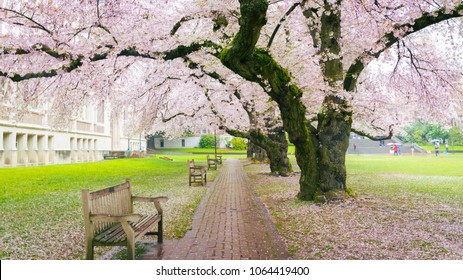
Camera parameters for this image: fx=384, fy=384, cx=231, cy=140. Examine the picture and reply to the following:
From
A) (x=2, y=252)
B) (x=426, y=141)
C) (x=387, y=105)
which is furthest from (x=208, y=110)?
(x=426, y=141)

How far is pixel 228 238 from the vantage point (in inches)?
274

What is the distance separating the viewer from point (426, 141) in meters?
96.1

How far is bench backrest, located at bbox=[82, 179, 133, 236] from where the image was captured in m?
5.14

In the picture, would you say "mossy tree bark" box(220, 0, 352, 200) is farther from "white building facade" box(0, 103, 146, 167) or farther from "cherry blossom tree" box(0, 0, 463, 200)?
"white building facade" box(0, 103, 146, 167)

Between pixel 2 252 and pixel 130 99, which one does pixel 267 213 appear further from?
pixel 130 99

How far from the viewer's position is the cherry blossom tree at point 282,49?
896 centimetres

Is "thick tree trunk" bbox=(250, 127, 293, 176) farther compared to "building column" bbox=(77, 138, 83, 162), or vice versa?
"building column" bbox=(77, 138, 83, 162)

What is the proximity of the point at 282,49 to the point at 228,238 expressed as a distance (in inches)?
401

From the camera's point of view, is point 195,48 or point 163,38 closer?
point 195,48

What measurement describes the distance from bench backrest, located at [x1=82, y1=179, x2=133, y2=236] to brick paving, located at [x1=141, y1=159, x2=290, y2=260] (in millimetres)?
850

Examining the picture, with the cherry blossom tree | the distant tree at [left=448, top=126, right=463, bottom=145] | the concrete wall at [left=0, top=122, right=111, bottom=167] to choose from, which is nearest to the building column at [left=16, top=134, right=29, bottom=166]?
the concrete wall at [left=0, top=122, right=111, bottom=167]

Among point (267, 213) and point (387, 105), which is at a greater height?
point (387, 105)

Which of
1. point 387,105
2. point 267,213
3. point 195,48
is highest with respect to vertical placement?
point 195,48

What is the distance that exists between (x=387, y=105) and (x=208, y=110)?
14844mm
